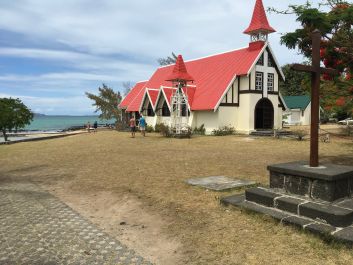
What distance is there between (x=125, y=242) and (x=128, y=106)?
3615cm

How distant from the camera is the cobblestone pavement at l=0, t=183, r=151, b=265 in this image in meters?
4.77

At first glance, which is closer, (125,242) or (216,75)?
(125,242)

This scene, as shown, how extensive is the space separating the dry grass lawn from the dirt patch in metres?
0.11

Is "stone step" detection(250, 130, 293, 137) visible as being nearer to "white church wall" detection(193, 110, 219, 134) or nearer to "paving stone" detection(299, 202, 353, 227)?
"white church wall" detection(193, 110, 219, 134)

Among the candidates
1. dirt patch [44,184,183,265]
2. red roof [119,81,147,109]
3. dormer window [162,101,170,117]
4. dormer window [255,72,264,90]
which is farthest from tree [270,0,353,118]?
red roof [119,81,147,109]

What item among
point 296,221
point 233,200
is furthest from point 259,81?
point 296,221

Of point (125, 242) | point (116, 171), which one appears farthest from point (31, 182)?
point (125, 242)

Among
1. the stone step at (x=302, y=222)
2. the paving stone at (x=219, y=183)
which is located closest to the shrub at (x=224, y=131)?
the paving stone at (x=219, y=183)

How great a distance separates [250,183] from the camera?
8766 millimetres

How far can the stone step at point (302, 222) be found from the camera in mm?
4966

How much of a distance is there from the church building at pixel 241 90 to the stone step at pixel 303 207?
20.9 m

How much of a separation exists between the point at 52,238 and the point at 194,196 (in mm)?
3278

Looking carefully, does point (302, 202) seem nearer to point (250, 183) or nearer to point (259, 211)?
point (259, 211)

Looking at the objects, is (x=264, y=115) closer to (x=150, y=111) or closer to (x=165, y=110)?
(x=165, y=110)
